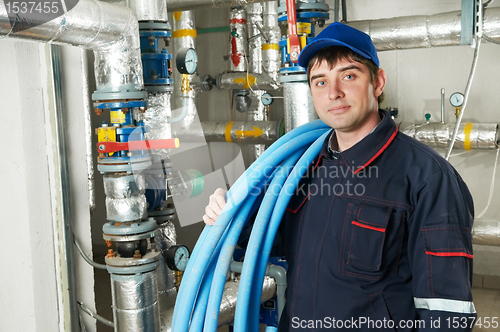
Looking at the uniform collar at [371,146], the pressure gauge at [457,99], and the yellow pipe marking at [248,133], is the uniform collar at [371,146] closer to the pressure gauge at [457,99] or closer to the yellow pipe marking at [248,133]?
the pressure gauge at [457,99]

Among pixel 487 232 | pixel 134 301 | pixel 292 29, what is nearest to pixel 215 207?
pixel 134 301

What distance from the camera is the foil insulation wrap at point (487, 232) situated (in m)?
2.70

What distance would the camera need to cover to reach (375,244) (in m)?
1.02

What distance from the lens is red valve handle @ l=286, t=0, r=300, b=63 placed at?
70.9 inches

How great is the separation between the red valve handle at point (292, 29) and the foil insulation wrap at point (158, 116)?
0.62 m

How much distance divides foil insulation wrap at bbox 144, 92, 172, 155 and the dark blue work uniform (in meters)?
1.12

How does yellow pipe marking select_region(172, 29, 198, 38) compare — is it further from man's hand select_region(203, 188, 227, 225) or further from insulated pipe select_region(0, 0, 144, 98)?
man's hand select_region(203, 188, 227, 225)

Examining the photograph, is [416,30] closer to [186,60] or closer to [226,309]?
[186,60]

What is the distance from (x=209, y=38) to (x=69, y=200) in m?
2.67

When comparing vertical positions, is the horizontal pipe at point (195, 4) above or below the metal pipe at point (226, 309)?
above

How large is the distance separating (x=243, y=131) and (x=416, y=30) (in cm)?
154

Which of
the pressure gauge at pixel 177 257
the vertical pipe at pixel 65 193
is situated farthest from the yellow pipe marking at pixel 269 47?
the pressure gauge at pixel 177 257

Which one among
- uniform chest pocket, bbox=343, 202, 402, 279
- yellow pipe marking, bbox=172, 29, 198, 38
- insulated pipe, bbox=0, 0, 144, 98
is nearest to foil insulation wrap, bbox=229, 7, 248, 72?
yellow pipe marking, bbox=172, 29, 198, 38

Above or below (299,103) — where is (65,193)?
below
